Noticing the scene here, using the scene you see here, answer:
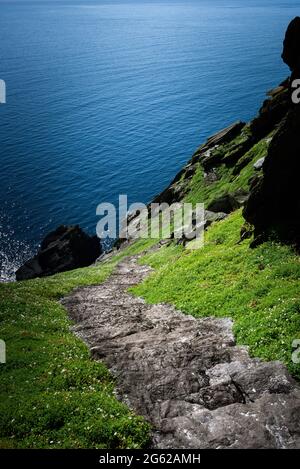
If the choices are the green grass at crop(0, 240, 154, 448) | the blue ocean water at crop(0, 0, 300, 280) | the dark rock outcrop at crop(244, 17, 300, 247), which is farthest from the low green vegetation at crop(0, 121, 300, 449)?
the blue ocean water at crop(0, 0, 300, 280)

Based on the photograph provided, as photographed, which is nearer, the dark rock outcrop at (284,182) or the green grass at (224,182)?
the dark rock outcrop at (284,182)

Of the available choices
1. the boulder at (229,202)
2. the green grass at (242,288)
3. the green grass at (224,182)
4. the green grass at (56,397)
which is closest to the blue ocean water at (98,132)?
the green grass at (224,182)

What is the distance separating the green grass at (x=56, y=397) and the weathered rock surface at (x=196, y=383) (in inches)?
38.4

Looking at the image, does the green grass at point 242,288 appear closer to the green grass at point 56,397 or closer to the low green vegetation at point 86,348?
the low green vegetation at point 86,348

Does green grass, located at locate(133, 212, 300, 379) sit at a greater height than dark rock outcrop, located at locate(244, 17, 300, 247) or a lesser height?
lesser

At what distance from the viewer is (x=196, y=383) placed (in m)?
17.0

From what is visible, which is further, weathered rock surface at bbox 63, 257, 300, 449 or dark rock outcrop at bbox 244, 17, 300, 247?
dark rock outcrop at bbox 244, 17, 300, 247

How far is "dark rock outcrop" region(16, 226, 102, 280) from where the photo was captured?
7462 centimetres

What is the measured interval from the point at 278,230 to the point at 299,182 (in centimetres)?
399

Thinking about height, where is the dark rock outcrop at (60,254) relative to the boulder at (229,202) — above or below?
below

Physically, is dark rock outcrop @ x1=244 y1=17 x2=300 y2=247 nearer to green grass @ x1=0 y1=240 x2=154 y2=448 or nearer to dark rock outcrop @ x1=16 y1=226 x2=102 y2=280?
green grass @ x1=0 y1=240 x2=154 y2=448

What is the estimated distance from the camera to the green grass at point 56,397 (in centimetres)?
1444

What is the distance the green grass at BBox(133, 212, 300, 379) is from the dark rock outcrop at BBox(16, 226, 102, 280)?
4295cm
